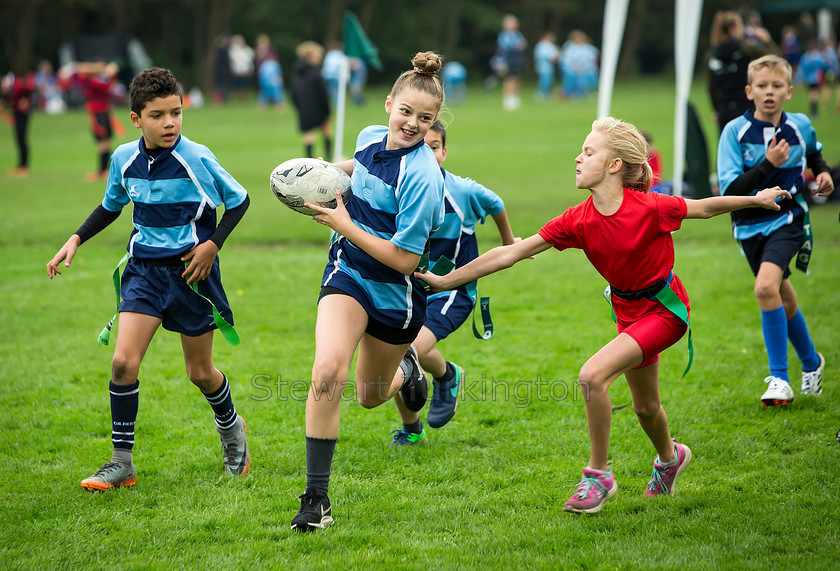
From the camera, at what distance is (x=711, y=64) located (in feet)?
36.4

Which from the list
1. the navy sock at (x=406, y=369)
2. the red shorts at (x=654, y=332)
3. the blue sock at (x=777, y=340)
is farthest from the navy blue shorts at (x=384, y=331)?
the blue sock at (x=777, y=340)

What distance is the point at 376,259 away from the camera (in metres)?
3.85

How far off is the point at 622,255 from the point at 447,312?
1515mm

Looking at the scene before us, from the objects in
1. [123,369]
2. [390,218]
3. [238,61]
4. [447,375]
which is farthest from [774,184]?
[238,61]

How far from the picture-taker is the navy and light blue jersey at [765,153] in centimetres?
543

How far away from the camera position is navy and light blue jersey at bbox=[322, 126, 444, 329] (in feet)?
12.4

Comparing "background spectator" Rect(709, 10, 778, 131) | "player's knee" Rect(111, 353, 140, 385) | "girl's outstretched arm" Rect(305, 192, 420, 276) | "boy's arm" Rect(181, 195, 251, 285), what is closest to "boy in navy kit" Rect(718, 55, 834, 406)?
"girl's outstretched arm" Rect(305, 192, 420, 276)

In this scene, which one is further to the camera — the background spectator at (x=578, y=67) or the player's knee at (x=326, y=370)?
the background spectator at (x=578, y=67)

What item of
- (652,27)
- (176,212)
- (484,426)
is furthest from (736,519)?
(652,27)

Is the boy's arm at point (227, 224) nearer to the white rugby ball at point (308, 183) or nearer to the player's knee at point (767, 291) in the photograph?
the white rugby ball at point (308, 183)

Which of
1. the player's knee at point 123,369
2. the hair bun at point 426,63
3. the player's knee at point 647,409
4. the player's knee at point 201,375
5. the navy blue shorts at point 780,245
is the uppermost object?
the hair bun at point 426,63

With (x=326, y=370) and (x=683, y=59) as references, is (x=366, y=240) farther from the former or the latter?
(x=683, y=59)

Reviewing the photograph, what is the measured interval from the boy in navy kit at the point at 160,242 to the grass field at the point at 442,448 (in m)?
0.54

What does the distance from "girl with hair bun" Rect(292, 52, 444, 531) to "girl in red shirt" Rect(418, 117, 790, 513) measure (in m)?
0.21
